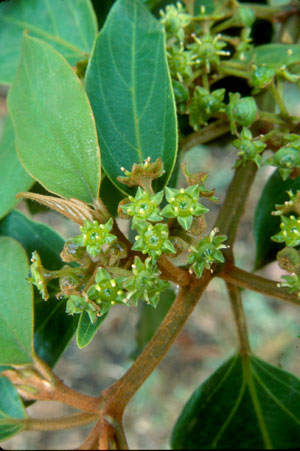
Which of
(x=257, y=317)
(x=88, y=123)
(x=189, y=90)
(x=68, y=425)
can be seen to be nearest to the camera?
(x=88, y=123)

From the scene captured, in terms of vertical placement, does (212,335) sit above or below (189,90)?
below

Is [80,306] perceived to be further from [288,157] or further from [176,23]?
[176,23]

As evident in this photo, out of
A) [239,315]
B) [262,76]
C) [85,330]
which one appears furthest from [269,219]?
[85,330]

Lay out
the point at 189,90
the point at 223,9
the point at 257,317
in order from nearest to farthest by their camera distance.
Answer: the point at 189,90, the point at 223,9, the point at 257,317

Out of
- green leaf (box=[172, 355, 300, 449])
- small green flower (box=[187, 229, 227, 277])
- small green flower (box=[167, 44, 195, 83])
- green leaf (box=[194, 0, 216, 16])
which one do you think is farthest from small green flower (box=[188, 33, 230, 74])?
green leaf (box=[172, 355, 300, 449])

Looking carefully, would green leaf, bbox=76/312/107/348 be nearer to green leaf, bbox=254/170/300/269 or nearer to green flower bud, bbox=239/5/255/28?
green leaf, bbox=254/170/300/269

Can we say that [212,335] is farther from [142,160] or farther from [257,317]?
[142,160]

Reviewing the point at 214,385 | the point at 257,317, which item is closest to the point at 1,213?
the point at 214,385
